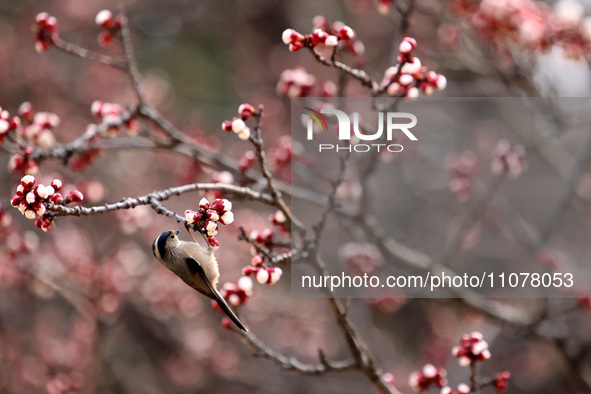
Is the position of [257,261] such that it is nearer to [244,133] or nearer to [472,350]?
[244,133]

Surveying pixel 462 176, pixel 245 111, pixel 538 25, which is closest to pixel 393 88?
pixel 245 111

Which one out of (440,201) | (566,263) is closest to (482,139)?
(440,201)

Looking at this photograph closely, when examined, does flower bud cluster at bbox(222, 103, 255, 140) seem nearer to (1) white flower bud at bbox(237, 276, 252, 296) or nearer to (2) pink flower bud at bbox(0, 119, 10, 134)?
(1) white flower bud at bbox(237, 276, 252, 296)

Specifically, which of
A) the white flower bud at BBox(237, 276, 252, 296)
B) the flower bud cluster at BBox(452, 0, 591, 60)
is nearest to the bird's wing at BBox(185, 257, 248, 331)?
the white flower bud at BBox(237, 276, 252, 296)

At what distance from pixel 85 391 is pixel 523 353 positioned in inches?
162

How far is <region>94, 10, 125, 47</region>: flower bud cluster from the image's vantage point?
262 centimetres

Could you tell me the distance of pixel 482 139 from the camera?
242 inches

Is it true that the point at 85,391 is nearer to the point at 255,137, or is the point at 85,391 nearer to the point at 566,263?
the point at 255,137

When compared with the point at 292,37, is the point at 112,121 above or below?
below

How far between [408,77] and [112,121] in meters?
1.30

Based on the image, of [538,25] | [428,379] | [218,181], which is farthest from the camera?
[538,25]

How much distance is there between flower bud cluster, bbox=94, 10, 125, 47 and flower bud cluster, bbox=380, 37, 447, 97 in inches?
50.8

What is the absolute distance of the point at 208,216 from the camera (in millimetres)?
1654

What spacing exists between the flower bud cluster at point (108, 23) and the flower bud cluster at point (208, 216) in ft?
4.34
